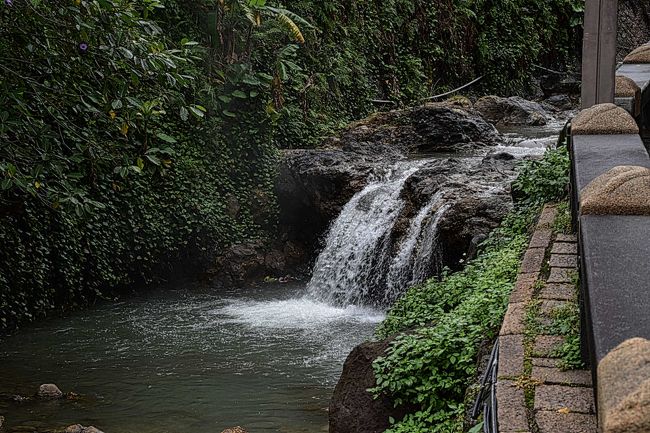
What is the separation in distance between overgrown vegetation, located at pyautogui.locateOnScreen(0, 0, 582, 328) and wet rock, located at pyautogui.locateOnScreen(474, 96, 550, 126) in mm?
1642

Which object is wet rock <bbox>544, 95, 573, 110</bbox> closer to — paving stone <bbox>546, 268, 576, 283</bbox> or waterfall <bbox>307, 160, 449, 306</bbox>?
waterfall <bbox>307, 160, 449, 306</bbox>

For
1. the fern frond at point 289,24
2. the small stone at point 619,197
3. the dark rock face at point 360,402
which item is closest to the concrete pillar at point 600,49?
the dark rock face at point 360,402

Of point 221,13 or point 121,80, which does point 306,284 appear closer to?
point 221,13

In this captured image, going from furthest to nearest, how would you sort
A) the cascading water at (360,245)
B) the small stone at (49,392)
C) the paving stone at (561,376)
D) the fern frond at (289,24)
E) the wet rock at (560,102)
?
the wet rock at (560,102) → the fern frond at (289,24) → the cascading water at (360,245) → the small stone at (49,392) → the paving stone at (561,376)

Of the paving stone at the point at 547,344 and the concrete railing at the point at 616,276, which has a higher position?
the concrete railing at the point at 616,276

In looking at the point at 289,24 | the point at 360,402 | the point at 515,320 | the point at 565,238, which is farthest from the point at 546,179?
the point at 289,24

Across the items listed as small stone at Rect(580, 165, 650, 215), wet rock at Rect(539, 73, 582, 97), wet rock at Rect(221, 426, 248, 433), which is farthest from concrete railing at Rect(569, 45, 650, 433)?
wet rock at Rect(539, 73, 582, 97)

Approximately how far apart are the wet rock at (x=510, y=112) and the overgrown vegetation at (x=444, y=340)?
38.5 ft

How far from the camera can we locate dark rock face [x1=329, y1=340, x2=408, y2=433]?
19.0 ft

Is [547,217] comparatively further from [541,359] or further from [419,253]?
[419,253]

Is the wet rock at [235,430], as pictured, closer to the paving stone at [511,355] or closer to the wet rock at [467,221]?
the paving stone at [511,355]

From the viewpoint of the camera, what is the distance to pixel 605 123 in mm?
5949

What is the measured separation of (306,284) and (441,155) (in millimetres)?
3545

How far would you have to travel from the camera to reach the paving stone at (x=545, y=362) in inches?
157
